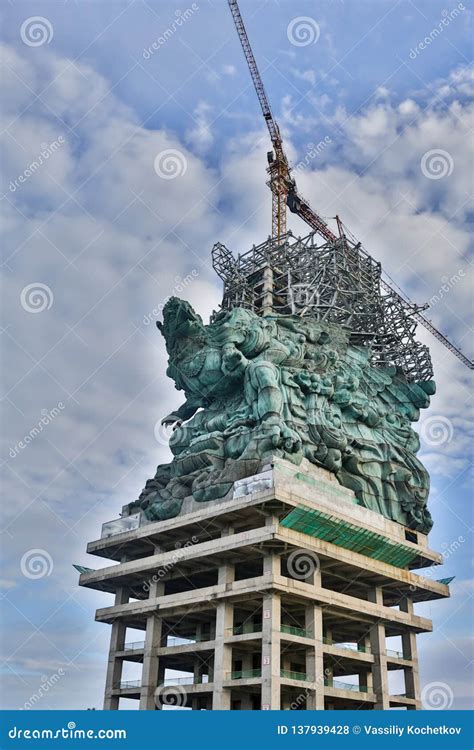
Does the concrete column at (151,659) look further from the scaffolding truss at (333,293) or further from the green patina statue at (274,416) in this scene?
the scaffolding truss at (333,293)

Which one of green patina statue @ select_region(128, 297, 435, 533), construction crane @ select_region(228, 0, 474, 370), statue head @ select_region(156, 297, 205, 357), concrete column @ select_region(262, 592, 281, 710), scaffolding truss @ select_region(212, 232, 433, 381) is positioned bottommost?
concrete column @ select_region(262, 592, 281, 710)

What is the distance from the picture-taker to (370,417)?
53.7m

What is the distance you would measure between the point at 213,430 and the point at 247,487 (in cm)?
763

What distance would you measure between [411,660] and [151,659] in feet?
58.4

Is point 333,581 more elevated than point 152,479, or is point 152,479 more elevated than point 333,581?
point 152,479

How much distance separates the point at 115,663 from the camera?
47094mm

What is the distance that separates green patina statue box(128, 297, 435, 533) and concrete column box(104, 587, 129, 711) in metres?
7.08

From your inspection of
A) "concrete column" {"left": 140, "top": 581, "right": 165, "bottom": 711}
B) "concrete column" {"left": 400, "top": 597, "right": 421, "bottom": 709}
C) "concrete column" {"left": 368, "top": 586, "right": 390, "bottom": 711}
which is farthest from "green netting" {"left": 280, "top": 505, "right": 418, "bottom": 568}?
"concrete column" {"left": 140, "top": 581, "right": 165, "bottom": 711}

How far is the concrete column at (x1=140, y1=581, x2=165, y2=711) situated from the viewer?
1702 inches

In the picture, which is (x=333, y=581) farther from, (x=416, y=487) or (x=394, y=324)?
(x=394, y=324)

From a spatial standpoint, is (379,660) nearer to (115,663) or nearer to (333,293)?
(115,663)

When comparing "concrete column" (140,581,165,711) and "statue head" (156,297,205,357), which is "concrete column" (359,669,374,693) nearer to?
"concrete column" (140,581,165,711)

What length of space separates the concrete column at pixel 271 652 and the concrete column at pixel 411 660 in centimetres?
1426

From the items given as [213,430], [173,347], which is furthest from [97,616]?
[173,347]
